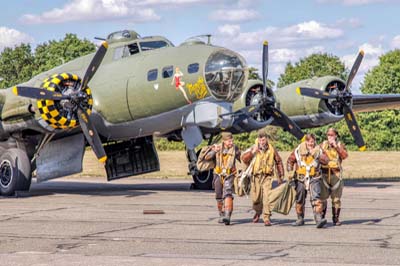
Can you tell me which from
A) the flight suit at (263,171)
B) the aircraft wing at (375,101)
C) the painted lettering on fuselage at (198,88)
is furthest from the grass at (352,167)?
the flight suit at (263,171)

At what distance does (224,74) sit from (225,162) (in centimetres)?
700

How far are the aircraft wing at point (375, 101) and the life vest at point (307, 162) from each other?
13.8 m

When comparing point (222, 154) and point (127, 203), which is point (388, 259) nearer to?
point (222, 154)

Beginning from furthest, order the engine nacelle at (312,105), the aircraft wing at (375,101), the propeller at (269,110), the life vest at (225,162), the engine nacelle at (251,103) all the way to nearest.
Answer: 1. the aircraft wing at (375,101)
2. the engine nacelle at (312,105)
3. the engine nacelle at (251,103)
4. the propeller at (269,110)
5. the life vest at (225,162)

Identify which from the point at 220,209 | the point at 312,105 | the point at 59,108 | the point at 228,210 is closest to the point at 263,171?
the point at 228,210

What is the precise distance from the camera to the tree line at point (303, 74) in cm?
7579

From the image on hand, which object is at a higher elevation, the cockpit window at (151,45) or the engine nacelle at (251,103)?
the cockpit window at (151,45)

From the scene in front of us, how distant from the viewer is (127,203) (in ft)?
75.2

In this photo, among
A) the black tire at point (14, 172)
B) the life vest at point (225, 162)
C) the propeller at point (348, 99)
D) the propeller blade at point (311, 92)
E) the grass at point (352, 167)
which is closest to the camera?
the life vest at point (225, 162)

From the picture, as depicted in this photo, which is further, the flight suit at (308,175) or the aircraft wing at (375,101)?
the aircraft wing at (375,101)

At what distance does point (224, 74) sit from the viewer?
2395 cm

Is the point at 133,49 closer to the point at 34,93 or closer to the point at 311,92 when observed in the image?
the point at 34,93

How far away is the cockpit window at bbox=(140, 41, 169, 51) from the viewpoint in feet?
87.4

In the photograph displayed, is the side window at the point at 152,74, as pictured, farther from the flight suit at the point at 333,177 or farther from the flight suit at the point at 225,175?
the flight suit at the point at 333,177
